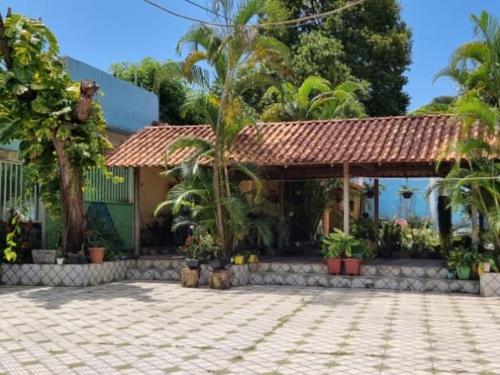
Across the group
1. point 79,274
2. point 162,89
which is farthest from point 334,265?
point 162,89

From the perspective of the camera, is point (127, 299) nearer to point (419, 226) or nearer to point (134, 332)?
point (134, 332)

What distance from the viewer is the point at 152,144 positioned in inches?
563

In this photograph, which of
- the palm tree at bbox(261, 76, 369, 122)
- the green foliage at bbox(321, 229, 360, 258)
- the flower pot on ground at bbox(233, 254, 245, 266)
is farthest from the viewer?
the palm tree at bbox(261, 76, 369, 122)

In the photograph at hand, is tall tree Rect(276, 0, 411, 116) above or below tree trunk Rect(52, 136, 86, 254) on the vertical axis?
above

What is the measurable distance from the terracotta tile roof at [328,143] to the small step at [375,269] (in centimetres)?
220

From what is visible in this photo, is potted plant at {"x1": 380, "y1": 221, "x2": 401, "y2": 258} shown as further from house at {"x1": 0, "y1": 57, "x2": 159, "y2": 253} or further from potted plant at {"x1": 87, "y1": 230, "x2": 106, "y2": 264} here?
potted plant at {"x1": 87, "y1": 230, "x2": 106, "y2": 264}

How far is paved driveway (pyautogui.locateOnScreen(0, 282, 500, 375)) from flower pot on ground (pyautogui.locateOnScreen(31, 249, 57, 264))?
1032 millimetres

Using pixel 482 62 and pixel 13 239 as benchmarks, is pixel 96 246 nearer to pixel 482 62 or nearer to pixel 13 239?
pixel 13 239

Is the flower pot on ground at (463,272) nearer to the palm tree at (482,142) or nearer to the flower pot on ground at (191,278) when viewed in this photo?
the palm tree at (482,142)

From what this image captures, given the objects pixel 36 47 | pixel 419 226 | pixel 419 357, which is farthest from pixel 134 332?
pixel 419 226

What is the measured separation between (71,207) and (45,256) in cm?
114

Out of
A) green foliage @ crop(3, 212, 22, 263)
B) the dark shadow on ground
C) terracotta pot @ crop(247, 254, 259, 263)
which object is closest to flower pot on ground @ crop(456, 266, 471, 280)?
terracotta pot @ crop(247, 254, 259, 263)

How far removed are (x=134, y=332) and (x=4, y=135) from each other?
5.64 metres

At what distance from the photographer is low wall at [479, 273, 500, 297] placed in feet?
33.7
